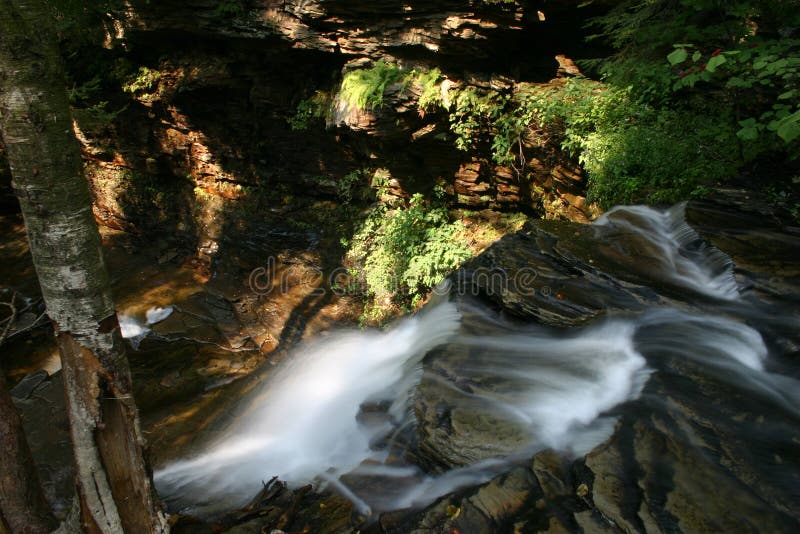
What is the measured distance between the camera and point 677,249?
5602 mm

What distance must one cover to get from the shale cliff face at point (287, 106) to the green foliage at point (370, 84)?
18 cm

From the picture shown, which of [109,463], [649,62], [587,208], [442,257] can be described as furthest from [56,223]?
[649,62]

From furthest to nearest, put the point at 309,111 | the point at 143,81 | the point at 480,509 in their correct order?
1. the point at 143,81
2. the point at 309,111
3. the point at 480,509

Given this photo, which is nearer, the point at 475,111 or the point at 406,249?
the point at 475,111

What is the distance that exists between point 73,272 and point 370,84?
6.56m

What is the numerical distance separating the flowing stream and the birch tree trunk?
4.32 ft

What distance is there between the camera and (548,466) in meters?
3.24

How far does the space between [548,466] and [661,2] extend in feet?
20.3

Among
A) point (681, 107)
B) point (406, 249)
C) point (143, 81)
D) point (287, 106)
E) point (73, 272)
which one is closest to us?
point (73, 272)

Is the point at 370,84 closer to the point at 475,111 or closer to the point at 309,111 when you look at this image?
the point at 475,111

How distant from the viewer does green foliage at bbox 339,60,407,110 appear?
836 centimetres

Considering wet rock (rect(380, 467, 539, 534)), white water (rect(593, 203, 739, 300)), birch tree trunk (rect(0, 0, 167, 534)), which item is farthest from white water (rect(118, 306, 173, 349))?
white water (rect(593, 203, 739, 300))

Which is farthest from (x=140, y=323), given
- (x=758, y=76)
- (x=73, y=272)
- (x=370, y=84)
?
(x=758, y=76)

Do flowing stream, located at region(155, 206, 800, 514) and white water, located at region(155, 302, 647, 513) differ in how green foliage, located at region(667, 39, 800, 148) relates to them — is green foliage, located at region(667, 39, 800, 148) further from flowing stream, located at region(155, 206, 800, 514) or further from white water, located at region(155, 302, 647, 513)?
white water, located at region(155, 302, 647, 513)
